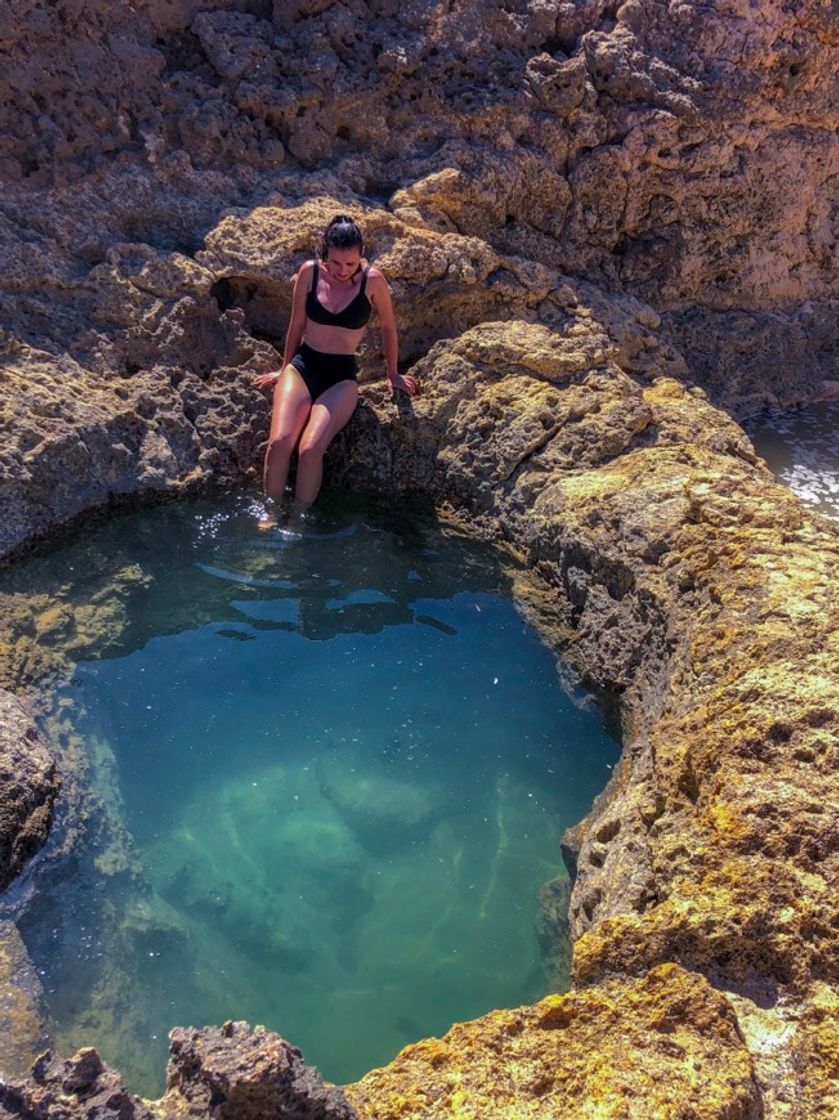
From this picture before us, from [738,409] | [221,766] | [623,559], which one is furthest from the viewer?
[738,409]

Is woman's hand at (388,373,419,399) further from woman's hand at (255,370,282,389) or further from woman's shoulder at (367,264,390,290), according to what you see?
woman's hand at (255,370,282,389)

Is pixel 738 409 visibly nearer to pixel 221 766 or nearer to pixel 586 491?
pixel 586 491

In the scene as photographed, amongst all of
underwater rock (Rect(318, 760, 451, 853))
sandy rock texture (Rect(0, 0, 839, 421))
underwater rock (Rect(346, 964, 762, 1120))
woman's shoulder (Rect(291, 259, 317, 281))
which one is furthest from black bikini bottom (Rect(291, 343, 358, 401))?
underwater rock (Rect(346, 964, 762, 1120))

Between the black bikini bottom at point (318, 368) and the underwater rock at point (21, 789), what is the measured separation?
226 cm

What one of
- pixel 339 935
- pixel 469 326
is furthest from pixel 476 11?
pixel 339 935

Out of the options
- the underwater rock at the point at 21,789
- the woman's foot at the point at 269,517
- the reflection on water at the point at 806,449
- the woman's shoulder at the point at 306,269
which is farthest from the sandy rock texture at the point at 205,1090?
the reflection on water at the point at 806,449

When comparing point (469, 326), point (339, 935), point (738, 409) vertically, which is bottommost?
point (339, 935)

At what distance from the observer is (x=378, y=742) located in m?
3.73

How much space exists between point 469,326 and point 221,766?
2989 mm

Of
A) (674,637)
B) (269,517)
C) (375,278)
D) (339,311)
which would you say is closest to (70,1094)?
(674,637)

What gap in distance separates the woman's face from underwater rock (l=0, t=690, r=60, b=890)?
2.48 m

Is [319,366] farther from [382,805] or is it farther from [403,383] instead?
[382,805]

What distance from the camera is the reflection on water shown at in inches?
227

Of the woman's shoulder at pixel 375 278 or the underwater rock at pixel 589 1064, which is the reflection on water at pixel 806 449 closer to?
the woman's shoulder at pixel 375 278
